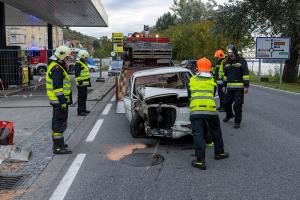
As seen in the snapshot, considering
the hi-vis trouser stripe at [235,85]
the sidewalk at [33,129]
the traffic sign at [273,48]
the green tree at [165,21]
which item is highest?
the green tree at [165,21]

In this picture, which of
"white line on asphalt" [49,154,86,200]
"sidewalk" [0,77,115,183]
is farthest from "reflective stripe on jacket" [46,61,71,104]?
"white line on asphalt" [49,154,86,200]

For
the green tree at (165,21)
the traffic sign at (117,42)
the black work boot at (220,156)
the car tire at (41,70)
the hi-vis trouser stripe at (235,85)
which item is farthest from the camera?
the green tree at (165,21)

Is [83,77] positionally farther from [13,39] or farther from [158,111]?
[13,39]

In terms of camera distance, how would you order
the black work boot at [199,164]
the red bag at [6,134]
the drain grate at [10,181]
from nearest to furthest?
the drain grate at [10,181]
the black work boot at [199,164]
the red bag at [6,134]

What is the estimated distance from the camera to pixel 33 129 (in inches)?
360

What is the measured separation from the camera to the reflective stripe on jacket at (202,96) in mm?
6172

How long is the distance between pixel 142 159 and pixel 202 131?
114 centimetres

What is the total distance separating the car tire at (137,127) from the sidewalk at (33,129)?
55.9 inches

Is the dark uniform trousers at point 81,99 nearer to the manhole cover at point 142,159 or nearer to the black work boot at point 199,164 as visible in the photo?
the manhole cover at point 142,159

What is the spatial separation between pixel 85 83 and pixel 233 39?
70.0 ft

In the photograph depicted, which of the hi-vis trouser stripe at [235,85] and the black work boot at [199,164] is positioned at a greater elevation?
the hi-vis trouser stripe at [235,85]

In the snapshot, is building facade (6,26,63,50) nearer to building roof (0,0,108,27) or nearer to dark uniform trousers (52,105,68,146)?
building roof (0,0,108,27)

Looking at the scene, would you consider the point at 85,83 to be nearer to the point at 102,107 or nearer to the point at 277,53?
the point at 102,107

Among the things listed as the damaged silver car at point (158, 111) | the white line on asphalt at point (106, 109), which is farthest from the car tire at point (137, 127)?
the white line on asphalt at point (106, 109)
